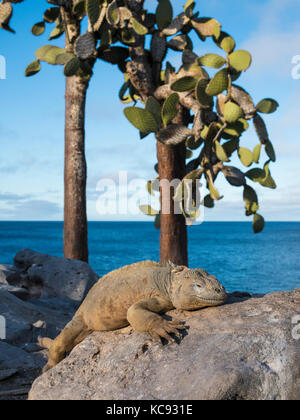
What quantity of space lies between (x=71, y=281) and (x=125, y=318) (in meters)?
4.54

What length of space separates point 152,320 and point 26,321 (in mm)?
3308

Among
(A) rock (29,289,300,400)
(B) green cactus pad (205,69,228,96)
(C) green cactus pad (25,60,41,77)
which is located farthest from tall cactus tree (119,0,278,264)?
(A) rock (29,289,300,400)

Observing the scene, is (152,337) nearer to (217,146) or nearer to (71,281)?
(217,146)

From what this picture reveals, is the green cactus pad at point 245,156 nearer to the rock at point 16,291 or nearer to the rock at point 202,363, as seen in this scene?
the rock at point 202,363

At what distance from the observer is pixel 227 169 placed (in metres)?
7.81

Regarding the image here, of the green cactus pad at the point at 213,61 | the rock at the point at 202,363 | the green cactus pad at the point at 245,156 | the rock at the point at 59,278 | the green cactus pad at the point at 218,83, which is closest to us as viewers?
the rock at the point at 202,363

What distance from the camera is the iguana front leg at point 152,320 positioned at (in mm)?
3336

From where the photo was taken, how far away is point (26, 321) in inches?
242

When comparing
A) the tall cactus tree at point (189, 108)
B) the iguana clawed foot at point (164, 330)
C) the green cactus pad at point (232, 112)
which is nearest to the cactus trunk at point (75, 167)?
the tall cactus tree at point (189, 108)

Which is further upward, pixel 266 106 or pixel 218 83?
pixel 218 83

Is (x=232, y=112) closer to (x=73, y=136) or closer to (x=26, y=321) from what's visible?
(x=73, y=136)

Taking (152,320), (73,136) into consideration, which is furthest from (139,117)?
(152,320)

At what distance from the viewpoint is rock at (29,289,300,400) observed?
284 centimetres

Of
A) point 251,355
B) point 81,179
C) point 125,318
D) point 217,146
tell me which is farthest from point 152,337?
point 81,179
